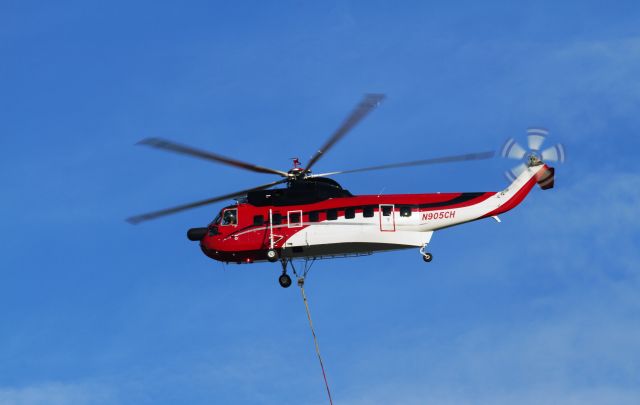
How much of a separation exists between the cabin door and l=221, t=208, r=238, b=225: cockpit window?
7859 millimetres

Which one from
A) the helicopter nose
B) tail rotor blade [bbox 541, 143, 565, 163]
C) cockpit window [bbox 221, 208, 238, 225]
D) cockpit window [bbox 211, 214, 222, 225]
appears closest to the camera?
tail rotor blade [bbox 541, 143, 565, 163]

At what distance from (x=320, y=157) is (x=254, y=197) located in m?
5.55

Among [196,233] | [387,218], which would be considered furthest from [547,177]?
[196,233]

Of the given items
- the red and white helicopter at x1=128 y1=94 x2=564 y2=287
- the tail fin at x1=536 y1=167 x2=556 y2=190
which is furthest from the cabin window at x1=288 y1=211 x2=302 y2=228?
the tail fin at x1=536 y1=167 x2=556 y2=190

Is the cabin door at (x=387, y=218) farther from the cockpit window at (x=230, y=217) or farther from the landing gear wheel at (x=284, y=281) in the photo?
the cockpit window at (x=230, y=217)

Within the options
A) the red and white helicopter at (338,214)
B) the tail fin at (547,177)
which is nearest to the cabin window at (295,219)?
the red and white helicopter at (338,214)

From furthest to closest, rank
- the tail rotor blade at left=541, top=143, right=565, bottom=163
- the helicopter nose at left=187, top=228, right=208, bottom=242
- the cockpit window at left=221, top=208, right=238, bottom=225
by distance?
the helicopter nose at left=187, top=228, right=208, bottom=242, the cockpit window at left=221, top=208, right=238, bottom=225, the tail rotor blade at left=541, top=143, right=565, bottom=163

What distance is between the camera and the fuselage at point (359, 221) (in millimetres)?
60062

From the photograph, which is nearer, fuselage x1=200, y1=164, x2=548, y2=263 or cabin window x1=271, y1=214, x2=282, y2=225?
fuselage x1=200, y1=164, x2=548, y2=263

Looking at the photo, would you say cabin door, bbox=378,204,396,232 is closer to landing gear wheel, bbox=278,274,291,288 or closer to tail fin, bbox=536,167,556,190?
landing gear wheel, bbox=278,274,291,288

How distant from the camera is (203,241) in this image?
212ft

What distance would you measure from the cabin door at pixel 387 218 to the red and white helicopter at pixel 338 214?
49mm

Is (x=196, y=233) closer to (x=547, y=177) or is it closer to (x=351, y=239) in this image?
(x=351, y=239)

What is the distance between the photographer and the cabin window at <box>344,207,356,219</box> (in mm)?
60938
